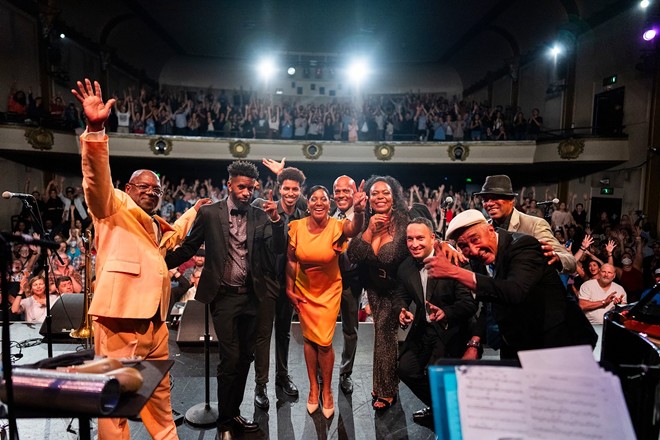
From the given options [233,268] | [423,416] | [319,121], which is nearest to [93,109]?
[233,268]

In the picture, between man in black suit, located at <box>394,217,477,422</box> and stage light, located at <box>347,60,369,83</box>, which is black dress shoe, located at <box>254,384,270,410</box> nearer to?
man in black suit, located at <box>394,217,477,422</box>

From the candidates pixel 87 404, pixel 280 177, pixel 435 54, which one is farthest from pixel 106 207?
pixel 435 54

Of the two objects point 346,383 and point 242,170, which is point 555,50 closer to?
point 346,383

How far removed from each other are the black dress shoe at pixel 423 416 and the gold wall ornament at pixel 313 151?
11043mm

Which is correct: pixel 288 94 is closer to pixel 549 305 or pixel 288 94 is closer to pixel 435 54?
pixel 435 54

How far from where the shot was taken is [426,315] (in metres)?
2.85

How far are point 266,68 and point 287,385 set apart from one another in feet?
55.6

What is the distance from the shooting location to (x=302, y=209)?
4.25m

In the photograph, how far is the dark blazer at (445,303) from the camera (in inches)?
110

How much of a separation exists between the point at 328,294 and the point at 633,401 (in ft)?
6.04

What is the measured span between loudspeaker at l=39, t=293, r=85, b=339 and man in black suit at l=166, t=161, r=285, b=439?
254 cm

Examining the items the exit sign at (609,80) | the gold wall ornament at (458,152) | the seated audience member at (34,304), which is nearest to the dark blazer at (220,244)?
the seated audience member at (34,304)

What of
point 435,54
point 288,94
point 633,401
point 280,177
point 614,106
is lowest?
point 633,401

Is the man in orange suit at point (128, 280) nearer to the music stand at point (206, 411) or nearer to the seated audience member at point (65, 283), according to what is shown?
the music stand at point (206, 411)
